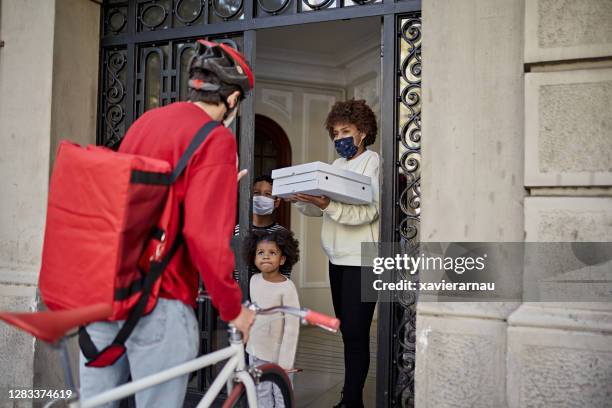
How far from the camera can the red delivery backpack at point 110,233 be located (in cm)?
210

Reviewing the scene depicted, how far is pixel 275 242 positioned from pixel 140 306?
2.16 meters

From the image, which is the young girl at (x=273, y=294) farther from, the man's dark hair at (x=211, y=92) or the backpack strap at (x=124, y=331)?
the man's dark hair at (x=211, y=92)

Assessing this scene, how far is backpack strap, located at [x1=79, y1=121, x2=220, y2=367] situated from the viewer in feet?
7.22

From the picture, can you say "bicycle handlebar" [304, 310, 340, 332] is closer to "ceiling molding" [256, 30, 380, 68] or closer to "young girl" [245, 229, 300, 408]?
"young girl" [245, 229, 300, 408]

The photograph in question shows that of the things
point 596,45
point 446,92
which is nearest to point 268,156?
point 446,92

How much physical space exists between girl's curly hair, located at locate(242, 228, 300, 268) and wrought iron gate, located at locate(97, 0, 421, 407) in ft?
0.29

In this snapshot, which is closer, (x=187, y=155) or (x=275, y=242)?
(x=187, y=155)

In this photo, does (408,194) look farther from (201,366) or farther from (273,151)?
(273,151)

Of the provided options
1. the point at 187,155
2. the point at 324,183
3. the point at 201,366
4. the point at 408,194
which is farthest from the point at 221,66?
the point at 408,194

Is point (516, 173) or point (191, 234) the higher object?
point (516, 173)

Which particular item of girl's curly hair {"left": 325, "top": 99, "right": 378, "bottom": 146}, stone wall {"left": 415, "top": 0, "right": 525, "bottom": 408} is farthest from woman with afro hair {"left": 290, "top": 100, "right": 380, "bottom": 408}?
stone wall {"left": 415, "top": 0, "right": 525, "bottom": 408}

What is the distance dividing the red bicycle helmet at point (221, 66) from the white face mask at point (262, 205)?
99.4 inches

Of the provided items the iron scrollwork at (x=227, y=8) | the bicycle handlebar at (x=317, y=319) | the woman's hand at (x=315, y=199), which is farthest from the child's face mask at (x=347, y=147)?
the bicycle handlebar at (x=317, y=319)

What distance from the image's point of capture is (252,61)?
Result: 13.8 feet
